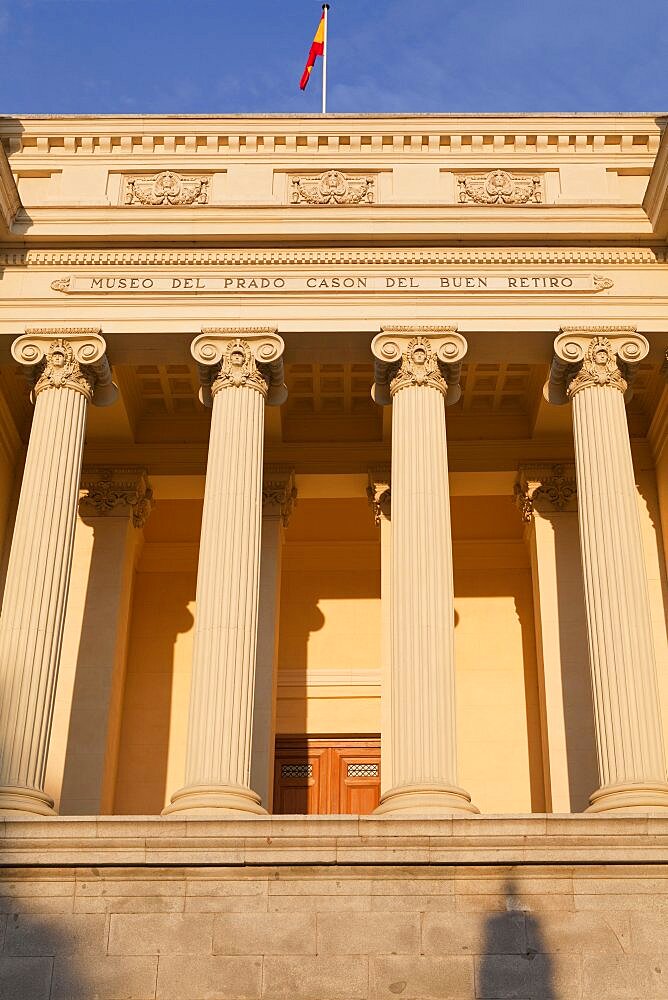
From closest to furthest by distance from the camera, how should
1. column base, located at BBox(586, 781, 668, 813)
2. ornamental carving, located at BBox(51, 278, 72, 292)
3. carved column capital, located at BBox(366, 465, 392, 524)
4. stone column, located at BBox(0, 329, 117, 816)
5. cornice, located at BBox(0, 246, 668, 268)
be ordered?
column base, located at BBox(586, 781, 668, 813)
stone column, located at BBox(0, 329, 117, 816)
ornamental carving, located at BBox(51, 278, 72, 292)
cornice, located at BBox(0, 246, 668, 268)
carved column capital, located at BBox(366, 465, 392, 524)

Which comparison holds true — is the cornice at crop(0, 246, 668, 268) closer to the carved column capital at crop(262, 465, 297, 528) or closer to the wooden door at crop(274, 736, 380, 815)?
the carved column capital at crop(262, 465, 297, 528)

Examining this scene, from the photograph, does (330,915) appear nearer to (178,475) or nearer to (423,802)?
(423,802)

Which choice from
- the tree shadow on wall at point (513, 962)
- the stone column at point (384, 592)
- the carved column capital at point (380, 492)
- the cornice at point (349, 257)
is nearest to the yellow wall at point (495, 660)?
the stone column at point (384, 592)

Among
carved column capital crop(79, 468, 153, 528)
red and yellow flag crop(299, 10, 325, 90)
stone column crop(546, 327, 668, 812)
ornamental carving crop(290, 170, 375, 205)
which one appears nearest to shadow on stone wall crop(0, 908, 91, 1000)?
→ stone column crop(546, 327, 668, 812)

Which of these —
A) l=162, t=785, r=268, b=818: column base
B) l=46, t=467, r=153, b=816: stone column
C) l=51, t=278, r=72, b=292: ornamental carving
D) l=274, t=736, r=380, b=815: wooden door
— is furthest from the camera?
l=274, t=736, r=380, b=815: wooden door

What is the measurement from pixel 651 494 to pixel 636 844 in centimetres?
1079

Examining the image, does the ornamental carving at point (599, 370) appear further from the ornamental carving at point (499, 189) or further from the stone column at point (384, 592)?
the stone column at point (384, 592)

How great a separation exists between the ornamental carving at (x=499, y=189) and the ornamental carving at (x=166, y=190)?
5.34 m

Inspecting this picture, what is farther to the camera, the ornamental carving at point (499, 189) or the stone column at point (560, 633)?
the ornamental carving at point (499, 189)

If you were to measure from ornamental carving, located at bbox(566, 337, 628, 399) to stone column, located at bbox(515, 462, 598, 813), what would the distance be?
15.0 ft

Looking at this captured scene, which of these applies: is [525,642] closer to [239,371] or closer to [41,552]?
[239,371]

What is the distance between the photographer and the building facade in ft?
63.2

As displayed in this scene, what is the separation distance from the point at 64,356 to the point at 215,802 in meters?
9.19

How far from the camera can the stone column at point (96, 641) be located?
2664 cm
